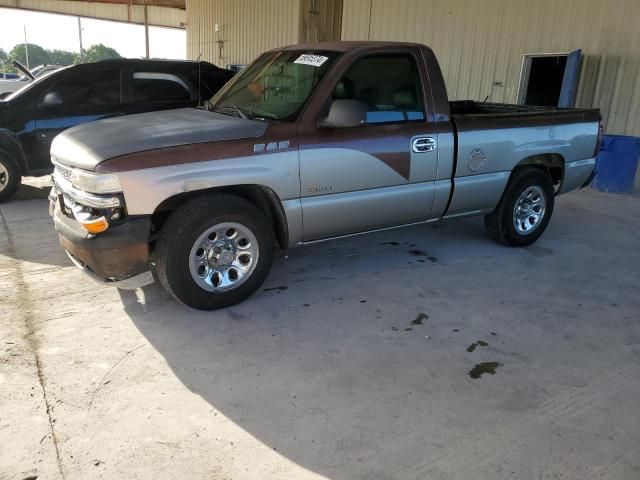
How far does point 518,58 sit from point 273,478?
9.61 metres

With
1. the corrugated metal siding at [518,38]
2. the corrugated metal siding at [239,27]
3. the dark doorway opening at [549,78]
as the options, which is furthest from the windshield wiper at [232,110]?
the corrugated metal siding at [239,27]

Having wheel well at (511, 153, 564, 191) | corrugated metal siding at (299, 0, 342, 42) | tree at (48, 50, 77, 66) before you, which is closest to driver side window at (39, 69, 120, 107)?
wheel well at (511, 153, 564, 191)

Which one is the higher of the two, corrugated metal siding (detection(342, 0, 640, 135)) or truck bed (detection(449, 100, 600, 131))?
corrugated metal siding (detection(342, 0, 640, 135))

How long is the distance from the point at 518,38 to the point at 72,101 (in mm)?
7764

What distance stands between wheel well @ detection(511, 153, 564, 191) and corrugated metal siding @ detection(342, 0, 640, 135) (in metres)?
4.04

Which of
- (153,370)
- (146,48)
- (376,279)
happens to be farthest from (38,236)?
(146,48)

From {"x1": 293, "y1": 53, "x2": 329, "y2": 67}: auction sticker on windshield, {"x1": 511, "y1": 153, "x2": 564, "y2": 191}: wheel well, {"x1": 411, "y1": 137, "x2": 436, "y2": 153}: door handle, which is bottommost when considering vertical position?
{"x1": 511, "y1": 153, "x2": 564, "y2": 191}: wheel well

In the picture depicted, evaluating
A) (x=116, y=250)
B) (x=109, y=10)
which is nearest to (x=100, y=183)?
(x=116, y=250)

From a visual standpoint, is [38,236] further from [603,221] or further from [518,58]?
[518,58]

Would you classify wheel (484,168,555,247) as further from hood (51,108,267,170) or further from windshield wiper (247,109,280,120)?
hood (51,108,267,170)

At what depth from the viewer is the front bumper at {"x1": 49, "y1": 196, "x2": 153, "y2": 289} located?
335cm

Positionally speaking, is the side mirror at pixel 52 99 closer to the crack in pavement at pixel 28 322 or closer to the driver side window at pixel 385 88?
the crack in pavement at pixel 28 322

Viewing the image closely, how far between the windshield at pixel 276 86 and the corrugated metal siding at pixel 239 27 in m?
13.5

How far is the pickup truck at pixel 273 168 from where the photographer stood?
3.40 meters
